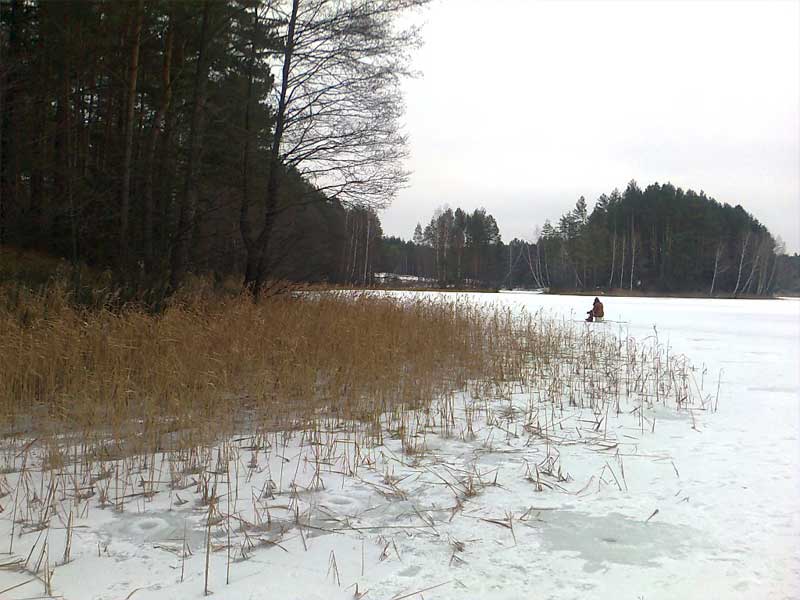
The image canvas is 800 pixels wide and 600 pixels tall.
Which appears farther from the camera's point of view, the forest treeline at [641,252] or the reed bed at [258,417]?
the forest treeline at [641,252]

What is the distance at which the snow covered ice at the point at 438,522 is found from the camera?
1.90 metres

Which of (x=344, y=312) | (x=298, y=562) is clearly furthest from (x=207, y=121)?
(x=298, y=562)

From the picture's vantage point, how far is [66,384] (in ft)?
13.2

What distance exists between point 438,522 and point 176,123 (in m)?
10.8

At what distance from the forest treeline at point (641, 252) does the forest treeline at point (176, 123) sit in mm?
30537

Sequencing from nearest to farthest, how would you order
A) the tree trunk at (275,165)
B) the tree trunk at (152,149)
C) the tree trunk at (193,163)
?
the tree trunk at (193,163)
the tree trunk at (152,149)
the tree trunk at (275,165)

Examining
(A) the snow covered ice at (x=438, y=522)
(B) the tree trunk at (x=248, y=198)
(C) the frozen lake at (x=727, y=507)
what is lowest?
(A) the snow covered ice at (x=438, y=522)

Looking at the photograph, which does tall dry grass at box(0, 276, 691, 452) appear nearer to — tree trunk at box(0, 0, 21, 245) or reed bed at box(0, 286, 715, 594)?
reed bed at box(0, 286, 715, 594)

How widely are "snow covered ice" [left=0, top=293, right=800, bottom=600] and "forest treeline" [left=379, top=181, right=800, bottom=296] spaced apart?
39495 millimetres

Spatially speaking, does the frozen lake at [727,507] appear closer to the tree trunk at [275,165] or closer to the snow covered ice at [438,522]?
the snow covered ice at [438,522]

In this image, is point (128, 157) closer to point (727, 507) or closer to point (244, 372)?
point (244, 372)

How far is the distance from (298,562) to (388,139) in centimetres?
911

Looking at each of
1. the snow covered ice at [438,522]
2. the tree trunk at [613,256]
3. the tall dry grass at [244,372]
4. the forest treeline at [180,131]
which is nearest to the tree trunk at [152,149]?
the forest treeline at [180,131]

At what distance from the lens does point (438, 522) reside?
239cm
